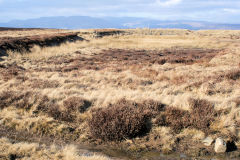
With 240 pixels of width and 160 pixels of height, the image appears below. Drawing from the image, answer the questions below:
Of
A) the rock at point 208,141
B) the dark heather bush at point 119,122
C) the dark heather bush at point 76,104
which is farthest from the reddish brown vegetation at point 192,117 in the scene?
the dark heather bush at point 76,104

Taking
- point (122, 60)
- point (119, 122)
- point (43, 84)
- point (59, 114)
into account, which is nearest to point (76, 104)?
point (59, 114)

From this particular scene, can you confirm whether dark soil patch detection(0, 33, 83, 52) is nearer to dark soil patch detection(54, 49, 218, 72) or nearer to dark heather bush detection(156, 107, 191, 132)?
dark soil patch detection(54, 49, 218, 72)

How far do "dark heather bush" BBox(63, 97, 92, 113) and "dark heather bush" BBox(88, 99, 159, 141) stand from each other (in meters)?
0.65

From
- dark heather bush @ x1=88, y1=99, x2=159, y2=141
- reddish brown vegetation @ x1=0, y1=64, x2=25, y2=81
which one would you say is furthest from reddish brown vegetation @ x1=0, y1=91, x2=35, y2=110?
reddish brown vegetation @ x1=0, y1=64, x2=25, y2=81

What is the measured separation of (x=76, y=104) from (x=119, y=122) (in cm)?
197

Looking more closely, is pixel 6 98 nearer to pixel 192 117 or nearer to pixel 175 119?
pixel 175 119

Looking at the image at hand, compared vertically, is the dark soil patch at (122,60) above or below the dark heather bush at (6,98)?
above

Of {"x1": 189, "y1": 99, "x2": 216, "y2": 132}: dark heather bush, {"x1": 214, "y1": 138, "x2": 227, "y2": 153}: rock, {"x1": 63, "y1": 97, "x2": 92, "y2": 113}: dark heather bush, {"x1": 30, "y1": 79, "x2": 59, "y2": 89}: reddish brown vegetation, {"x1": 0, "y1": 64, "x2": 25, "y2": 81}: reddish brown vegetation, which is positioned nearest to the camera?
{"x1": 214, "y1": 138, "x2": 227, "y2": 153}: rock

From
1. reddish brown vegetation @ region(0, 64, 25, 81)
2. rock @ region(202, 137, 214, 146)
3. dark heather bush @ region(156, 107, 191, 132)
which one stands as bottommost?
rock @ region(202, 137, 214, 146)

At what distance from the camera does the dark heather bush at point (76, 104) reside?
6.85 meters

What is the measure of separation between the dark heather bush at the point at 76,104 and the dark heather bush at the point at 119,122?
0.65 metres

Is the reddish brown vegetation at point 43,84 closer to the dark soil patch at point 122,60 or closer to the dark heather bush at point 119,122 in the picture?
the dark heather bush at point 119,122

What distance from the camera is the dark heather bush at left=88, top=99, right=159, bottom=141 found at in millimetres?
5523

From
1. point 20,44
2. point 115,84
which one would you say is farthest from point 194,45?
point 115,84
